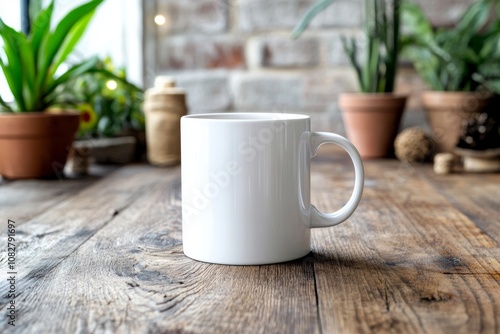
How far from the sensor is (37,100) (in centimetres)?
121

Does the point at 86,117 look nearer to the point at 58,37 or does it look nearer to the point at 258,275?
the point at 58,37

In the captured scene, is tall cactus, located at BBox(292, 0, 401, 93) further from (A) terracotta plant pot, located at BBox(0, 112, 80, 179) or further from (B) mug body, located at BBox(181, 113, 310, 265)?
(B) mug body, located at BBox(181, 113, 310, 265)

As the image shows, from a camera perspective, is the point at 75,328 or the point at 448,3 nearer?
the point at 75,328

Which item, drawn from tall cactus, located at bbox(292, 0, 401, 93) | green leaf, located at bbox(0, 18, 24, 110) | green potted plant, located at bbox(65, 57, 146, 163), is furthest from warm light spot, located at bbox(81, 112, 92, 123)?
tall cactus, located at bbox(292, 0, 401, 93)

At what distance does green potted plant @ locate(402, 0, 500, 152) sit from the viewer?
143 cm

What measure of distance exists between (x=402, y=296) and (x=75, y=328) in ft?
0.82

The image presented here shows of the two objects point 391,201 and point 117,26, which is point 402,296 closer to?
point 391,201

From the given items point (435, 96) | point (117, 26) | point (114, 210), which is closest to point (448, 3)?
point (435, 96)

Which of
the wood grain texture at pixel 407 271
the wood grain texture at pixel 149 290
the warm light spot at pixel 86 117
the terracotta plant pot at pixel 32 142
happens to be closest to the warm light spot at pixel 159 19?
the warm light spot at pixel 86 117

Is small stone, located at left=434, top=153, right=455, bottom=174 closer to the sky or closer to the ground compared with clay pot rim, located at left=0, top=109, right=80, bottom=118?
closer to the ground

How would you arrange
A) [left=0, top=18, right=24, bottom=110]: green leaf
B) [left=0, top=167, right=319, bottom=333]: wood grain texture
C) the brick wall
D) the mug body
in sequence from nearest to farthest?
[left=0, top=167, right=319, bottom=333]: wood grain texture → the mug body → [left=0, top=18, right=24, bottom=110]: green leaf → the brick wall

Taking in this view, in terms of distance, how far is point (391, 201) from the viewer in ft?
3.13

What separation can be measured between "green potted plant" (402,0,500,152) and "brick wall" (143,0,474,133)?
7.1 inches

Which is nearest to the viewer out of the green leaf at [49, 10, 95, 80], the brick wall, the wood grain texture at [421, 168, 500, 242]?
the wood grain texture at [421, 168, 500, 242]
